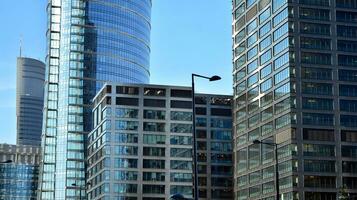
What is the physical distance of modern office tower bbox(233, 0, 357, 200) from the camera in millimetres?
138125

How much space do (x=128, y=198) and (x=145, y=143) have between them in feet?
48.8

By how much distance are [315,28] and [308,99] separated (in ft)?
48.4

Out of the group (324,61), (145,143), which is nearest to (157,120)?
(145,143)

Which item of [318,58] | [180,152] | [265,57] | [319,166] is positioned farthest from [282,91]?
[180,152]

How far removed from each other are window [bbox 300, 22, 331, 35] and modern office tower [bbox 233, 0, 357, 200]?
20cm

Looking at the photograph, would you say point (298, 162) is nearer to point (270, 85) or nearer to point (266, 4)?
point (270, 85)

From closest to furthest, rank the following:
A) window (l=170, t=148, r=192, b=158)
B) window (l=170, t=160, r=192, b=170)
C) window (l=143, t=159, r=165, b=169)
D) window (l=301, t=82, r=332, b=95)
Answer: window (l=301, t=82, r=332, b=95), window (l=143, t=159, r=165, b=169), window (l=170, t=160, r=192, b=170), window (l=170, t=148, r=192, b=158)

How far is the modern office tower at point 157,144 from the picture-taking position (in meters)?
182

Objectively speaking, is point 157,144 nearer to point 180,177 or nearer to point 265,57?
point 180,177

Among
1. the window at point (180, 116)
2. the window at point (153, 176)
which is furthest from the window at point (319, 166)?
the window at point (180, 116)

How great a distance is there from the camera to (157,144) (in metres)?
186

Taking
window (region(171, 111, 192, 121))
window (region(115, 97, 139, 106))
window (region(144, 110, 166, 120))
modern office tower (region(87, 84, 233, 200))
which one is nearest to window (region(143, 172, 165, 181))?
modern office tower (region(87, 84, 233, 200))

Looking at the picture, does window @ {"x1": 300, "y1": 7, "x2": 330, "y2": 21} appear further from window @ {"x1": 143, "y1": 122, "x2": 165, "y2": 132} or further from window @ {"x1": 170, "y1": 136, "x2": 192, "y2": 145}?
window @ {"x1": 170, "y1": 136, "x2": 192, "y2": 145}

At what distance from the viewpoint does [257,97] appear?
15488cm
